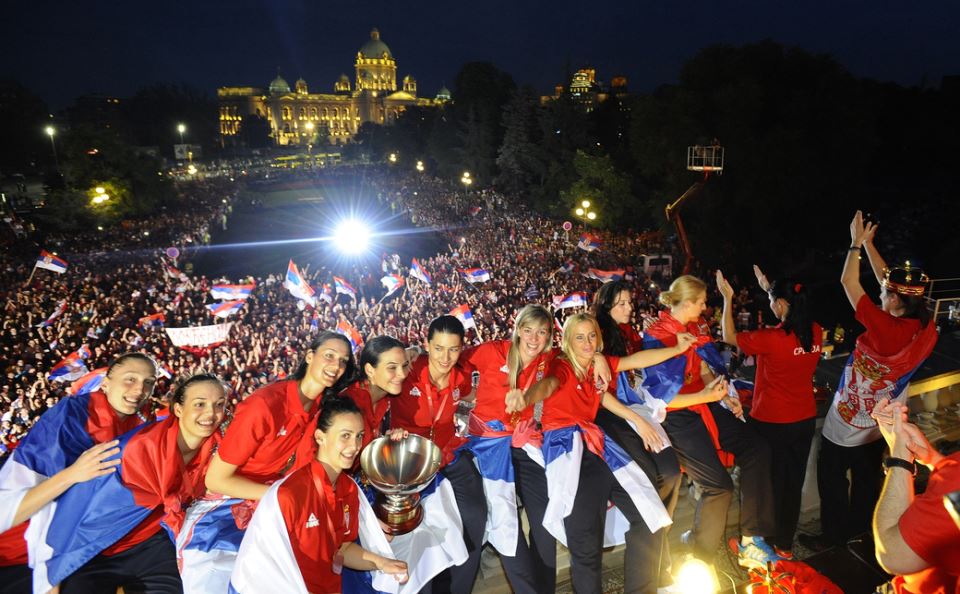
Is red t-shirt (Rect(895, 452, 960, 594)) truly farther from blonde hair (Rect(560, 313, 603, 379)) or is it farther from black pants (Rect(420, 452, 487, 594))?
black pants (Rect(420, 452, 487, 594))

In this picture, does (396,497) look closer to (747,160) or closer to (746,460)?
(746,460)

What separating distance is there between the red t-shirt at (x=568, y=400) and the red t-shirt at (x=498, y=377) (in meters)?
0.09

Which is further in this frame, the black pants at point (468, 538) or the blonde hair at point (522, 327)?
the blonde hair at point (522, 327)

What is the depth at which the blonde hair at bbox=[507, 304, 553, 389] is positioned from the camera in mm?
3395

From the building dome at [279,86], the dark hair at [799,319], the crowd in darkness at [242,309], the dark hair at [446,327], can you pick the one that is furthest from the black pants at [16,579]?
the building dome at [279,86]

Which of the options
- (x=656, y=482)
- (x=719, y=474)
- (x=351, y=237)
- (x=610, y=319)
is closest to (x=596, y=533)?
(x=656, y=482)

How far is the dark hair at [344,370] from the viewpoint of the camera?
3.26 m

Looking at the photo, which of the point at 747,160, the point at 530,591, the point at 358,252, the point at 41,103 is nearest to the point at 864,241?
the point at 530,591

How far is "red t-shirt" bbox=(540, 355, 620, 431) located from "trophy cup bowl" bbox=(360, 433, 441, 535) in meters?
0.78

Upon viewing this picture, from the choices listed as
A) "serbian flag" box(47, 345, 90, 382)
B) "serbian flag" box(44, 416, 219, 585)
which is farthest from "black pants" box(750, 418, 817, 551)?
"serbian flag" box(47, 345, 90, 382)

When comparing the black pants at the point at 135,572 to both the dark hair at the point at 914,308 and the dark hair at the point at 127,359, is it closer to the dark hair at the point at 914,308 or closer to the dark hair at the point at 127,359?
the dark hair at the point at 127,359

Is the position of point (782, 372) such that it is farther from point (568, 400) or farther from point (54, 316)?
point (54, 316)

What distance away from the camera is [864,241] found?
12.9 ft

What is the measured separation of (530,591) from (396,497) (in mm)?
989
